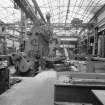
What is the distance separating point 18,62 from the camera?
5.61 metres

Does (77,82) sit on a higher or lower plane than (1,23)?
lower

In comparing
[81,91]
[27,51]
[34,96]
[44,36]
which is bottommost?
[34,96]

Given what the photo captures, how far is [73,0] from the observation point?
6.84 m

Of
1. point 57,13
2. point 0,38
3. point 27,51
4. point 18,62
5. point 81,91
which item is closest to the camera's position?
point 81,91

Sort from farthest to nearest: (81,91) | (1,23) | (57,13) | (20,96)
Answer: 1. (1,23)
2. (57,13)
3. (20,96)
4. (81,91)

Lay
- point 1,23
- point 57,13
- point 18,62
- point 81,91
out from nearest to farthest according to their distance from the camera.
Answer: point 81,91 < point 18,62 < point 57,13 < point 1,23

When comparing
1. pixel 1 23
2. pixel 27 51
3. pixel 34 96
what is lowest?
pixel 34 96

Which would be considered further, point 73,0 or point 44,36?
point 73,0

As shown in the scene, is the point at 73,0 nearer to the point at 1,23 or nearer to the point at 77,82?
the point at 1,23

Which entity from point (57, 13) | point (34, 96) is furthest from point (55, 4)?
point (34, 96)

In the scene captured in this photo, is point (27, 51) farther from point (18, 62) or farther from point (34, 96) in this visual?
point (34, 96)

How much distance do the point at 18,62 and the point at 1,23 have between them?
16.4 ft

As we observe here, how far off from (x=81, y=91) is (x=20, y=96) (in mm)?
1844

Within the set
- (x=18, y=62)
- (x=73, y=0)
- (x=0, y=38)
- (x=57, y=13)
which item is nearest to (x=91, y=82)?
(x=18, y=62)
